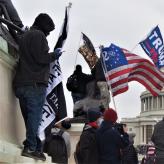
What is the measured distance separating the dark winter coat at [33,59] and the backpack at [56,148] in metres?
2.82

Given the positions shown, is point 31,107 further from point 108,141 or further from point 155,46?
point 155,46

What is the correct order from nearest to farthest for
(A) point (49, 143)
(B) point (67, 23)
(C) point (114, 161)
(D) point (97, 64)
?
(B) point (67, 23) → (C) point (114, 161) → (A) point (49, 143) → (D) point (97, 64)

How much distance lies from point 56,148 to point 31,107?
9.62 ft

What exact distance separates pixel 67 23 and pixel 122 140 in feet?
5.03

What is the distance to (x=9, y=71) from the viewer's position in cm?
532

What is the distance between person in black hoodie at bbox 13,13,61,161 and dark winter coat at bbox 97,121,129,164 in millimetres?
1988

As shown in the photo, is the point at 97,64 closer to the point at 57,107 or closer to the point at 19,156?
the point at 57,107

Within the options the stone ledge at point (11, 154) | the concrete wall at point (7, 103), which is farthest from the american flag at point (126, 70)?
the stone ledge at point (11, 154)

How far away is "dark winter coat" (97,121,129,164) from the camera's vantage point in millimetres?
7238

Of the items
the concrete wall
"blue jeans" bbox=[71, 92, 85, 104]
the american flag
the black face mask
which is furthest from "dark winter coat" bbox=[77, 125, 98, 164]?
"blue jeans" bbox=[71, 92, 85, 104]

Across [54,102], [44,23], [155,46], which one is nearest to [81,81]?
[155,46]

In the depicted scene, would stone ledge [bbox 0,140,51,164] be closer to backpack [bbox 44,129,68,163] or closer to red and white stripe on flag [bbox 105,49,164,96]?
backpack [bbox 44,129,68,163]

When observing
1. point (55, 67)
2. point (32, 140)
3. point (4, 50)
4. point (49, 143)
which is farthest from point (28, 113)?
point (49, 143)

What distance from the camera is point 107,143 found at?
7277 mm
